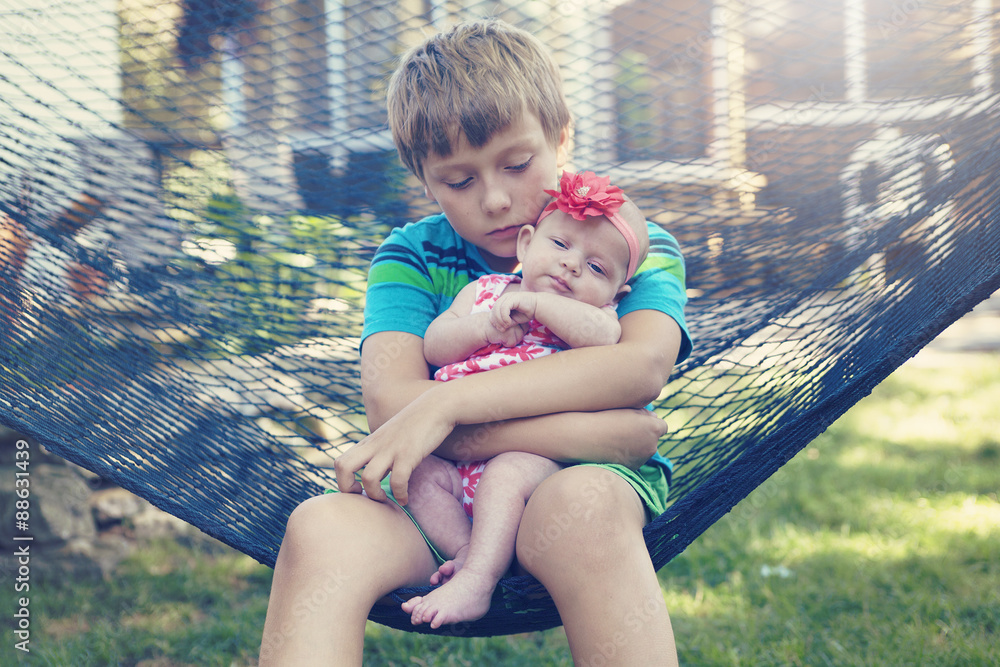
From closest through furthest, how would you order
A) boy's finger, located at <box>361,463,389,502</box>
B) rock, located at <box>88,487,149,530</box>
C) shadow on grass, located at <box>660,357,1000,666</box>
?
boy's finger, located at <box>361,463,389,502</box>
shadow on grass, located at <box>660,357,1000,666</box>
rock, located at <box>88,487,149,530</box>

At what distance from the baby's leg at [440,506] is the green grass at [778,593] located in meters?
0.64

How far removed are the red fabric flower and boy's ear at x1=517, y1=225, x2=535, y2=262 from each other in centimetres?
8

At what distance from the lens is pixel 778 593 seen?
1.78 meters

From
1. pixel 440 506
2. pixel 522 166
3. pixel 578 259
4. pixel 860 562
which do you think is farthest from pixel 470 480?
pixel 860 562

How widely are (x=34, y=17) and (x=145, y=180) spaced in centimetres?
44

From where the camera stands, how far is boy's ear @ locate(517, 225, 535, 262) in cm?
119

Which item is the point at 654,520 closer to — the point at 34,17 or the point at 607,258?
the point at 607,258

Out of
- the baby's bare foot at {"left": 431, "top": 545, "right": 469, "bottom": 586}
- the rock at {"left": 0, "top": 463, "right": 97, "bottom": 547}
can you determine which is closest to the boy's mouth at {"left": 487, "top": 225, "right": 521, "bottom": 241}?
the baby's bare foot at {"left": 431, "top": 545, "right": 469, "bottom": 586}

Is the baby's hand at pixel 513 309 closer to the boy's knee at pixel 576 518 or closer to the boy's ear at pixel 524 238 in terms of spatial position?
the boy's ear at pixel 524 238

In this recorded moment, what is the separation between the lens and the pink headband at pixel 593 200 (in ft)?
3.63

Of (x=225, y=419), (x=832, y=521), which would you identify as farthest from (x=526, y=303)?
(x=832, y=521)

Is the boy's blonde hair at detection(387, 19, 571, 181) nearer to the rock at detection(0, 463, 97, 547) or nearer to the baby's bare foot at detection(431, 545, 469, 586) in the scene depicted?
the baby's bare foot at detection(431, 545, 469, 586)

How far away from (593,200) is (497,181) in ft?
0.52

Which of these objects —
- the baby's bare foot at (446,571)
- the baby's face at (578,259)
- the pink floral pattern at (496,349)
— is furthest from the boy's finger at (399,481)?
the baby's face at (578,259)
